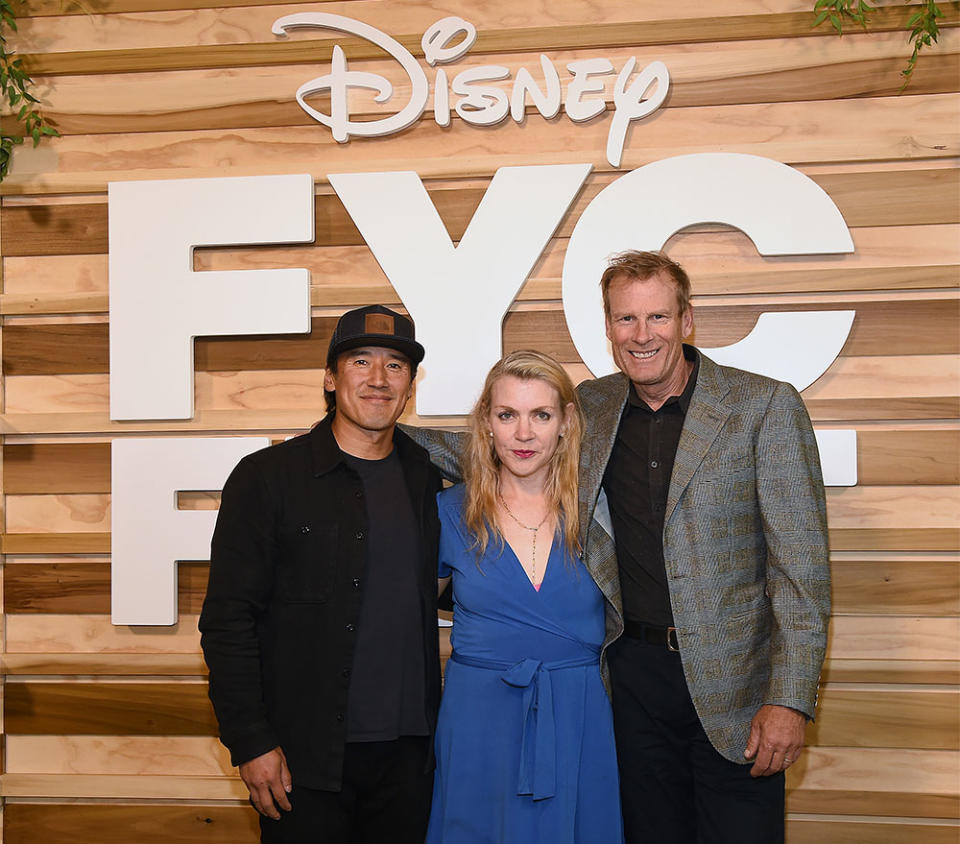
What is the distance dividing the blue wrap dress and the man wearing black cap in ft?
0.28

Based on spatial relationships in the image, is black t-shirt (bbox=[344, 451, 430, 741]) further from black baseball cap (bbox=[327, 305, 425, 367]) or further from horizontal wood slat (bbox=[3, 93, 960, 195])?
horizontal wood slat (bbox=[3, 93, 960, 195])

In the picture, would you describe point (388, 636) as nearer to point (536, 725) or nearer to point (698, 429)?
point (536, 725)

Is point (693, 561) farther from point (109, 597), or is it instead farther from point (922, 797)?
point (109, 597)

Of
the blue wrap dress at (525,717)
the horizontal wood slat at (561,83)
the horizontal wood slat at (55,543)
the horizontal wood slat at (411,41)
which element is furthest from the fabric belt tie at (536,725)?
the horizontal wood slat at (411,41)

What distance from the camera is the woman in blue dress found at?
205cm

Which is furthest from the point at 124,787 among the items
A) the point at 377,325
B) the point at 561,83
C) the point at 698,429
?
the point at 561,83

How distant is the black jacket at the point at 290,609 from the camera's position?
1999 millimetres

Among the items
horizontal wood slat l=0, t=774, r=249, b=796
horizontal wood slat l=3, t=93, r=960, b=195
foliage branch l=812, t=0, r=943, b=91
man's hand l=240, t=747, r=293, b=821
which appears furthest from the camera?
horizontal wood slat l=0, t=774, r=249, b=796

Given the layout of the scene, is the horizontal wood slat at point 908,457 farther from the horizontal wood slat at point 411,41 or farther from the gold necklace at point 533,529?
the horizontal wood slat at point 411,41

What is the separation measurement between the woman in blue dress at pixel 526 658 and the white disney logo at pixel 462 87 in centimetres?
101

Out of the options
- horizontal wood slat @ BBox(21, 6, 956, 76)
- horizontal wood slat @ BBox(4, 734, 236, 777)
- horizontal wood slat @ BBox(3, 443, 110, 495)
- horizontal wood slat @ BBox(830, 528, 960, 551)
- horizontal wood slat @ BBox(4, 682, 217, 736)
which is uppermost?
horizontal wood slat @ BBox(21, 6, 956, 76)

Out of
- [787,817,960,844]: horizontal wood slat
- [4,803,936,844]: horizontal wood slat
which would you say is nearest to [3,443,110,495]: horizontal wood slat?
[4,803,936,844]: horizontal wood slat

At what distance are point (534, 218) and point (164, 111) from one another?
1.26 metres

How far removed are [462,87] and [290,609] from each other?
5.55 feet
